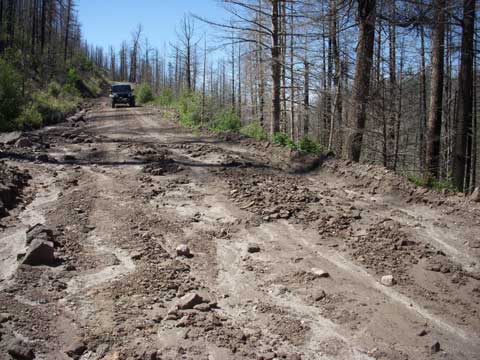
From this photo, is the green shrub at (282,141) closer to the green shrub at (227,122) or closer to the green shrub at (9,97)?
the green shrub at (227,122)

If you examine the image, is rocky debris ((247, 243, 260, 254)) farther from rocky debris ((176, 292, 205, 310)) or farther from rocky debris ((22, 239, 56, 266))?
rocky debris ((22, 239, 56, 266))

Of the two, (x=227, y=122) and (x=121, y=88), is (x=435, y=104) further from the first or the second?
(x=121, y=88)

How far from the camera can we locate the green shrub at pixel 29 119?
1658 cm

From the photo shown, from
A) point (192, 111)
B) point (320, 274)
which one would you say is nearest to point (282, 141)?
point (320, 274)

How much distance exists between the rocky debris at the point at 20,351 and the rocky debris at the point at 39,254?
1599 millimetres

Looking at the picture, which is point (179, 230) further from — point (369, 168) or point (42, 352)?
point (369, 168)

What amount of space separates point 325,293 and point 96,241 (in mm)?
2923

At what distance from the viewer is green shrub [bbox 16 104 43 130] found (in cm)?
1658

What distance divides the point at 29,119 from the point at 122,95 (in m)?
16.7

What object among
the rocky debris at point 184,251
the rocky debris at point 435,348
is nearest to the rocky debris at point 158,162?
the rocky debris at point 184,251

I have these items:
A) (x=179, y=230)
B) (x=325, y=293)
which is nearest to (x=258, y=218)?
(x=179, y=230)

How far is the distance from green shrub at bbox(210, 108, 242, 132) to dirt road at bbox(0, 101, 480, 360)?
784 cm

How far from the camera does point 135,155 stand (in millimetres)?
10781

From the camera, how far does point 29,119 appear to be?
1736cm
